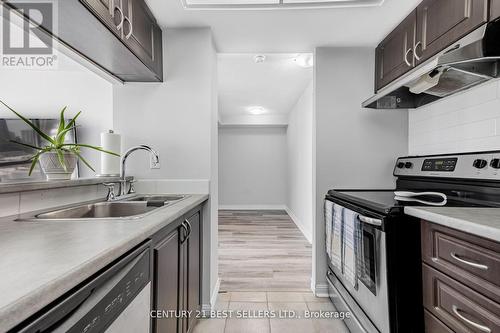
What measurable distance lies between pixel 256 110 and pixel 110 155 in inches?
167

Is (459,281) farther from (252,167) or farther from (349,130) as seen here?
(252,167)

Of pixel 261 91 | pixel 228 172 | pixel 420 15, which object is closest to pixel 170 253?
pixel 420 15

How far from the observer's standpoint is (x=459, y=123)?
184 centimetres

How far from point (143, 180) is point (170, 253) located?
1.07 metres

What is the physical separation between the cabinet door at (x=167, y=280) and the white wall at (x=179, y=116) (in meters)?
0.80

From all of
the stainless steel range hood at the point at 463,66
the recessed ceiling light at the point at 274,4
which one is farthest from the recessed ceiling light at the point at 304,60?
the stainless steel range hood at the point at 463,66

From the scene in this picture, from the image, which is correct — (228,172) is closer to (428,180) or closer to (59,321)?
(428,180)

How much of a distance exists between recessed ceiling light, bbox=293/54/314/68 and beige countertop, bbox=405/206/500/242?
2134 mm

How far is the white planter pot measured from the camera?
1.49 m

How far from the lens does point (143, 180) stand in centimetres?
220

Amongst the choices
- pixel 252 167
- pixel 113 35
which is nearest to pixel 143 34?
pixel 113 35

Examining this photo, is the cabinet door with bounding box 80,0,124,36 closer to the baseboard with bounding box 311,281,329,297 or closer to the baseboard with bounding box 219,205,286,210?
the baseboard with bounding box 311,281,329,297

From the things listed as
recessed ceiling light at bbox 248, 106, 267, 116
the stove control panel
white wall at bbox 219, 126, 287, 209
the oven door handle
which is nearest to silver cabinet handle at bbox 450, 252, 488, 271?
the oven door handle
